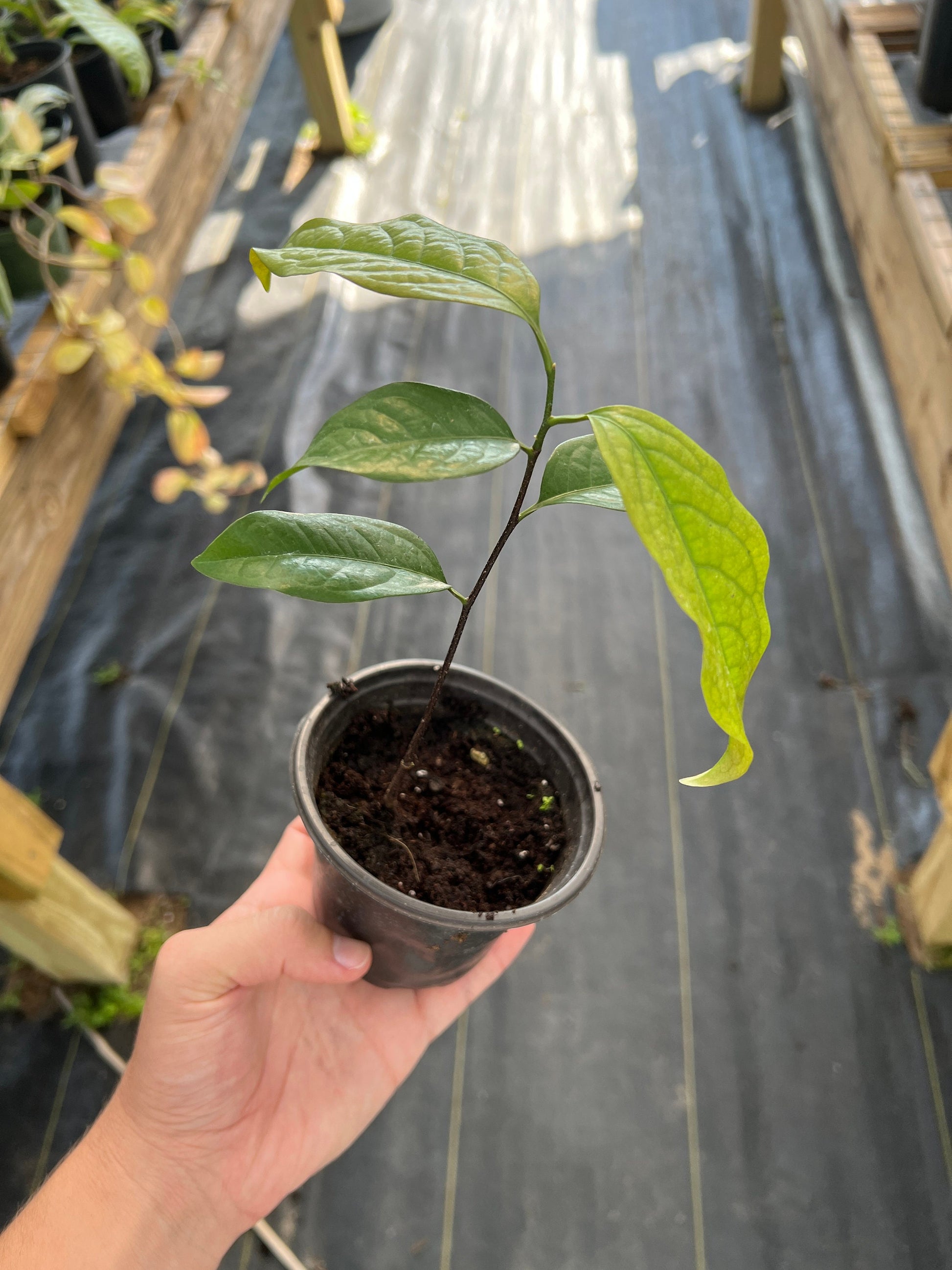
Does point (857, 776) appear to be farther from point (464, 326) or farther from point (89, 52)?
point (89, 52)

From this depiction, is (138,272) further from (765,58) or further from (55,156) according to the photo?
(765,58)

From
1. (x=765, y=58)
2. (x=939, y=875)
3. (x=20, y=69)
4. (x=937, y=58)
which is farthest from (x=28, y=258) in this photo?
(x=765, y=58)

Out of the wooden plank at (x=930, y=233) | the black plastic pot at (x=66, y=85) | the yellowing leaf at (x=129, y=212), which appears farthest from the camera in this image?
the black plastic pot at (x=66, y=85)

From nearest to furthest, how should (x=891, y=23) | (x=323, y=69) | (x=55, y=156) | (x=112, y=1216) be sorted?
(x=112, y=1216) → (x=55, y=156) → (x=891, y=23) → (x=323, y=69)

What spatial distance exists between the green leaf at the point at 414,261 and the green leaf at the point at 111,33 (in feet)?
3.54

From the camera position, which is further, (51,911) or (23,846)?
(51,911)

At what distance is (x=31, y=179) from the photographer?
1318 millimetres

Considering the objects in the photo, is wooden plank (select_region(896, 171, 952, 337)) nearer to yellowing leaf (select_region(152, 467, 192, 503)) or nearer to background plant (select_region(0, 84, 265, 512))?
background plant (select_region(0, 84, 265, 512))

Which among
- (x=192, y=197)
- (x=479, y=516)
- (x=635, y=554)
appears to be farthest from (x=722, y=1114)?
(x=192, y=197)

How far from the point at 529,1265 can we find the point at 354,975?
2.44 ft

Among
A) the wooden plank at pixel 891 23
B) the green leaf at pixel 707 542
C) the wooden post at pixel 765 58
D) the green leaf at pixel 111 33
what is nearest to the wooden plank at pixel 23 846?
the green leaf at pixel 707 542

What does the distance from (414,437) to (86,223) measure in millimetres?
929

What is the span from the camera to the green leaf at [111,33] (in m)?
1.32

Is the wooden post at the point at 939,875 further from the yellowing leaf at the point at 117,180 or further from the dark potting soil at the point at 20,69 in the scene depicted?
the dark potting soil at the point at 20,69
